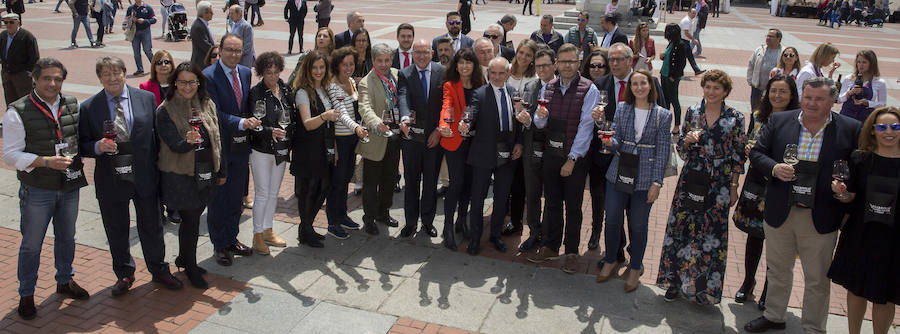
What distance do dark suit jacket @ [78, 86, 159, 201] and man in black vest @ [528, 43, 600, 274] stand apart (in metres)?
2.89

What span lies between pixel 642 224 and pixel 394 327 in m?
2.04

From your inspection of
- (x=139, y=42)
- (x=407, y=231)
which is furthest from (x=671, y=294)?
(x=139, y=42)

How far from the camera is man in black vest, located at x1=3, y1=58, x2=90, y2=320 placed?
4320mm

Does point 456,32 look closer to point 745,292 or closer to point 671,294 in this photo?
point 671,294

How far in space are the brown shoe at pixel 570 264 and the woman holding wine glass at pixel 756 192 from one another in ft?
4.17

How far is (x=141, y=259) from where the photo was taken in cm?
569

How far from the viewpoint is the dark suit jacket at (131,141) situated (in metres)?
4.61

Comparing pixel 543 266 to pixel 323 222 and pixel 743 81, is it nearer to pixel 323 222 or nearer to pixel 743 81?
pixel 323 222

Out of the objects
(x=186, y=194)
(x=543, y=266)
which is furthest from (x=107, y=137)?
(x=543, y=266)

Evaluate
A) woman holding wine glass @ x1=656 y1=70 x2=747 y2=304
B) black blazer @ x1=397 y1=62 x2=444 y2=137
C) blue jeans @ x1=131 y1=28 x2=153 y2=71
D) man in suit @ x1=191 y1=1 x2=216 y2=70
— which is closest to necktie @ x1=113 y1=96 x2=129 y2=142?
black blazer @ x1=397 y1=62 x2=444 y2=137

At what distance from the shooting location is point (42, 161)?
169 inches

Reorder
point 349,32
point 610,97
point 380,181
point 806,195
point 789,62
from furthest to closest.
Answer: point 349,32 → point 789,62 → point 380,181 → point 610,97 → point 806,195

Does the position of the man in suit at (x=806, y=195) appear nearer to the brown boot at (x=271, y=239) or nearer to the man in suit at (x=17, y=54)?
the brown boot at (x=271, y=239)

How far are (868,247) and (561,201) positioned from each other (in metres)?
2.30
